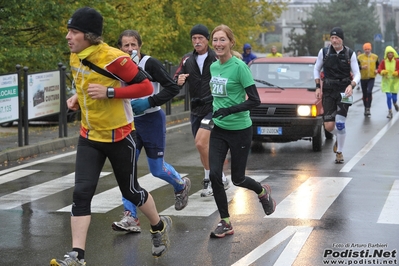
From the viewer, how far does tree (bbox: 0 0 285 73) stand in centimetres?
1869

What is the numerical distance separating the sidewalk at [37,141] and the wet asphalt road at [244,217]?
0.42 metres

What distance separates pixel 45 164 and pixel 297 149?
14.5 feet

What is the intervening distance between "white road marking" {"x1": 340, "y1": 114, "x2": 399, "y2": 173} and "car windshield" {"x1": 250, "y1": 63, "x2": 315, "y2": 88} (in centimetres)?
151

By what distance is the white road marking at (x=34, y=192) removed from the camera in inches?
384

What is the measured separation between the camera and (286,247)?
736 cm

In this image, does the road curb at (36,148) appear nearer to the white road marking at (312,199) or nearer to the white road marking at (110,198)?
the white road marking at (110,198)

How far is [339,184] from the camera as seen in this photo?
10914 mm

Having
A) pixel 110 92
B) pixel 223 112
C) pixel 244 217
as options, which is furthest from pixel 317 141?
pixel 110 92

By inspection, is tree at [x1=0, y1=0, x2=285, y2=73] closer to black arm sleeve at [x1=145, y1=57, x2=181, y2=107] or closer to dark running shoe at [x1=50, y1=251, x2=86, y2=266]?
black arm sleeve at [x1=145, y1=57, x2=181, y2=107]

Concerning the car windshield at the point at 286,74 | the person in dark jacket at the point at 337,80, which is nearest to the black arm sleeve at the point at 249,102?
the person in dark jacket at the point at 337,80

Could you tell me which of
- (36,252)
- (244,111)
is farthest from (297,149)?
(36,252)

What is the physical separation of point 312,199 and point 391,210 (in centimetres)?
101

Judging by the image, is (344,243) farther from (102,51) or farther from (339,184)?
(339,184)

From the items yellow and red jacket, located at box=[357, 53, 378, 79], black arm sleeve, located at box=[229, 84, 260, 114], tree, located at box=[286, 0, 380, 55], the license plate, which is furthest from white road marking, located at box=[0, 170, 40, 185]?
tree, located at box=[286, 0, 380, 55]
